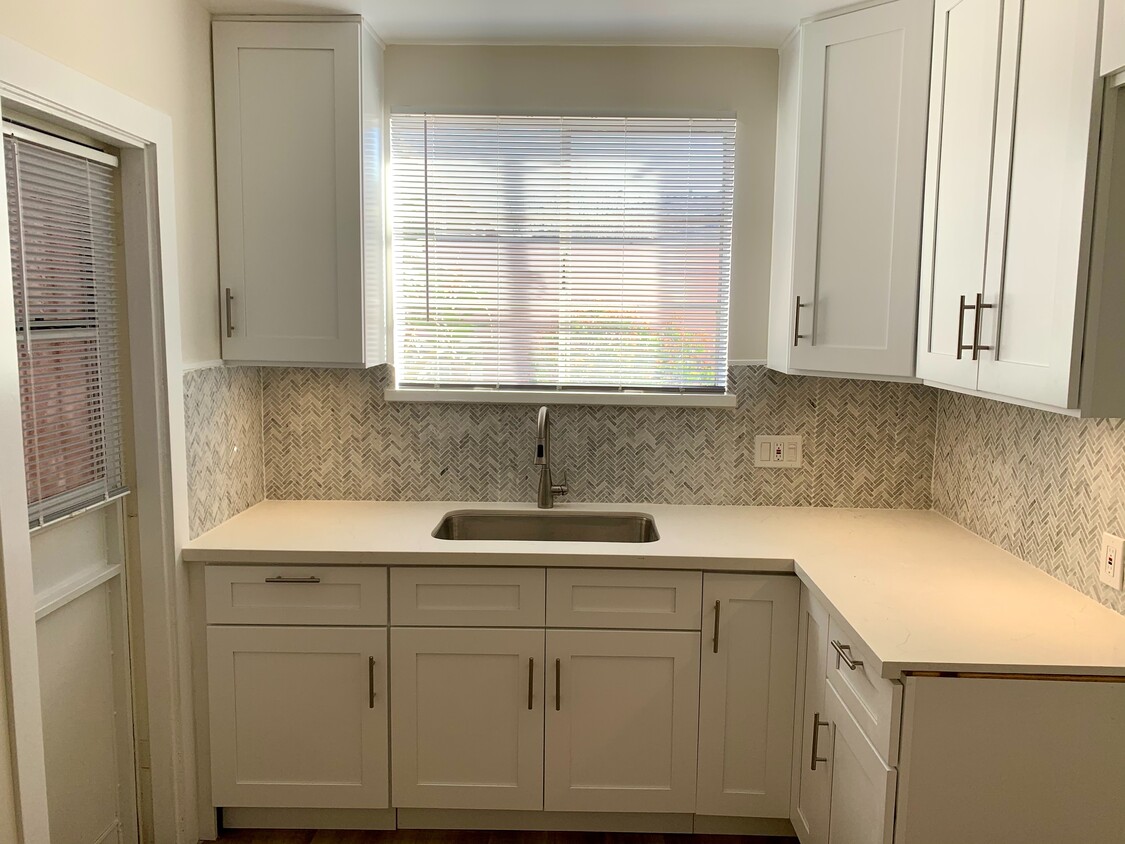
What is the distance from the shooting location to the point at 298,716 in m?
2.33

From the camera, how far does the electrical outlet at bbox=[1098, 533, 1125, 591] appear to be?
5.93 ft

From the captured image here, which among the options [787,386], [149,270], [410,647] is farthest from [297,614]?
[787,386]

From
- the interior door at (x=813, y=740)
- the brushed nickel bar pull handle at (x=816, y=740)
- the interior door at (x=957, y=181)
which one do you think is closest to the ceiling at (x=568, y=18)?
the interior door at (x=957, y=181)

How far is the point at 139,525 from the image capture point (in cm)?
217

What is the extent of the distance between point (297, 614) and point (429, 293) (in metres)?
1.09

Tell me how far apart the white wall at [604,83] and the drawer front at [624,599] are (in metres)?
1.31

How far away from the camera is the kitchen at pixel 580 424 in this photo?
1622mm

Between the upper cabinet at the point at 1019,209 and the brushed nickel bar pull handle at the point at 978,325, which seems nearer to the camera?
the upper cabinet at the point at 1019,209

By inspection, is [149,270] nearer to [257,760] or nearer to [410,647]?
[410,647]

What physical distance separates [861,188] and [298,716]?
211 cm

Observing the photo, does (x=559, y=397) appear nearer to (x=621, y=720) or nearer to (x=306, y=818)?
(x=621, y=720)

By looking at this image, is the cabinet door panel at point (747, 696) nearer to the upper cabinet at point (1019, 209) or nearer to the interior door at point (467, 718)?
the interior door at point (467, 718)

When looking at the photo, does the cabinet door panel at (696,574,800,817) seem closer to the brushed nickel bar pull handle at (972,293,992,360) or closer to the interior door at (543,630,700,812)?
the interior door at (543,630,700,812)

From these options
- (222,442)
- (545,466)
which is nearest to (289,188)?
(222,442)
